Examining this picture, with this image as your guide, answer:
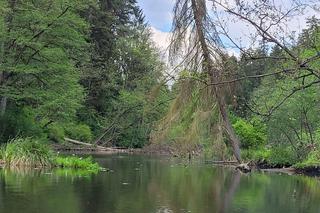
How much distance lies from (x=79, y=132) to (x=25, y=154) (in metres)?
24.9

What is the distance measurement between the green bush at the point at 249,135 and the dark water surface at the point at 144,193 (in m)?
13.3

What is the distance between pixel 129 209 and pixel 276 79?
16.8ft

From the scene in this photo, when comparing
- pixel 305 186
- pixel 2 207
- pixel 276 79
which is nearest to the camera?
pixel 276 79

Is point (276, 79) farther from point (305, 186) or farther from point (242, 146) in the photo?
point (242, 146)

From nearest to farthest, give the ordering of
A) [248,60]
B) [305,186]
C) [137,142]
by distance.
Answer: [248,60], [305,186], [137,142]

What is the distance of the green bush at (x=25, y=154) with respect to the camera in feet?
73.9

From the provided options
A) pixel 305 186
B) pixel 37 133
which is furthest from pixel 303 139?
pixel 37 133

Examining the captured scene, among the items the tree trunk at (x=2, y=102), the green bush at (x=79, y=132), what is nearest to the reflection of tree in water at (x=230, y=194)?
the tree trunk at (x=2, y=102)

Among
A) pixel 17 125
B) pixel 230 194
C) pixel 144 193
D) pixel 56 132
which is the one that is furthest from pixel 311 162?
pixel 56 132

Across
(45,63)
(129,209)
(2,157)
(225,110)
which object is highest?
(45,63)

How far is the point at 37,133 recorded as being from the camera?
2920 cm

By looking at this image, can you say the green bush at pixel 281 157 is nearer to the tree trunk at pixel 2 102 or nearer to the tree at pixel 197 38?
the tree at pixel 197 38

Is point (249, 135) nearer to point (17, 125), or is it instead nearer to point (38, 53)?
point (38, 53)

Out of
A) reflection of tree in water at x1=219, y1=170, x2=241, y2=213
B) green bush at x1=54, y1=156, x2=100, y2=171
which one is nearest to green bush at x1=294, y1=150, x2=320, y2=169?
reflection of tree in water at x1=219, y1=170, x2=241, y2=213
